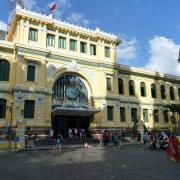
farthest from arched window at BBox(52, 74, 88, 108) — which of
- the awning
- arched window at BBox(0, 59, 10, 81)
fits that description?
arched window at BBox(0, 59, 10, 81)

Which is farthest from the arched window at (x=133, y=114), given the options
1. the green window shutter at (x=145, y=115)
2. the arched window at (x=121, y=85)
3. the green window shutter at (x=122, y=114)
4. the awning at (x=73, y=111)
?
the awning at (x=73, y=111)

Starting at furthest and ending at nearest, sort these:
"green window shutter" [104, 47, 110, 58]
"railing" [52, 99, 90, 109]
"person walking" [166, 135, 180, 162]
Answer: "green window shutter" [104, 47, 110, 58]
"railing" [52, 99, 90, 109]
"person walking" [166, 135, 180, 162]

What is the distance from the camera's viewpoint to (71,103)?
101 feet

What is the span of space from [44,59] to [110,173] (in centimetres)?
2145

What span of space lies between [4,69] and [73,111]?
31.3 ft

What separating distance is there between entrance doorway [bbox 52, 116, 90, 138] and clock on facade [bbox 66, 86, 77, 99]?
290 cm

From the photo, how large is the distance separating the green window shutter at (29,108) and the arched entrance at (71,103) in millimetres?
2676

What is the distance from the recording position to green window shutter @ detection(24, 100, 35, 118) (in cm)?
2705

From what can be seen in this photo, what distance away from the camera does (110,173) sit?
32.8 ft

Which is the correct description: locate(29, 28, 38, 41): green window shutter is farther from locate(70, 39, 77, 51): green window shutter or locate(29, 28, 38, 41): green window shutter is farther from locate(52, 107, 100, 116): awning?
locate(52, 107, 100, 116): awning

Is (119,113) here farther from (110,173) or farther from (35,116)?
(110,173)

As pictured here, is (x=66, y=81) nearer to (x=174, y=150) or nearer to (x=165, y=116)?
(x=174, y=150)

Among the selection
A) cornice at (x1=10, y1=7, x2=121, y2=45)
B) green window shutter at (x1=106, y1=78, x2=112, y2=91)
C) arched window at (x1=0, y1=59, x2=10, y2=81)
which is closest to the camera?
arched window at (x1=0, y1=59, x2=10, y2=81)

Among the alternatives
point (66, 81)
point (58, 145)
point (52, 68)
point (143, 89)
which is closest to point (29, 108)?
point (52, 68)
